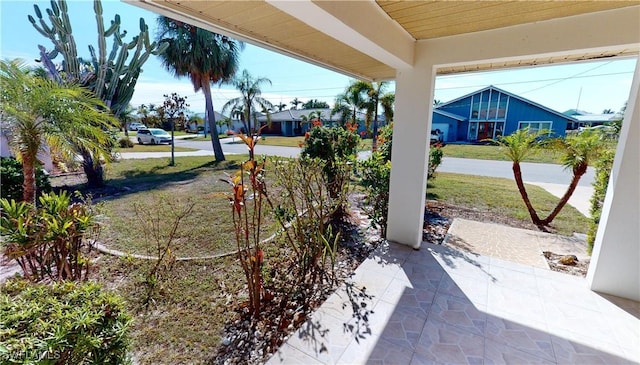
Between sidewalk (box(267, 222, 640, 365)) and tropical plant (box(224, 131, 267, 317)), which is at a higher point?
tropical plant (box(224, 131, 267, 317))

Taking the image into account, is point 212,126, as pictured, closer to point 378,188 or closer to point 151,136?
point 151,136

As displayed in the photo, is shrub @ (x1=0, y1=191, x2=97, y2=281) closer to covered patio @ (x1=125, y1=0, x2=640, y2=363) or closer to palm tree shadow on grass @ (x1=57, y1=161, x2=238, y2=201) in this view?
covered patio @ (x1=125, y1=0, x2=640, y2=363)

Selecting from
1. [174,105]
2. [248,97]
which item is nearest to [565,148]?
[174,105]

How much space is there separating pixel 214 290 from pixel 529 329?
334 centimetres

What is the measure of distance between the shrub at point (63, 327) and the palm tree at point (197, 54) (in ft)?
42.5

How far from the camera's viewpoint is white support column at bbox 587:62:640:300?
8.59 feet

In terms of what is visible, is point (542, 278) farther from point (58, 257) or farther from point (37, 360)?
point (58, 257)

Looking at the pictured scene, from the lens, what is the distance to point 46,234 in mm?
2145

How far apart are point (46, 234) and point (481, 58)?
15.4 feet

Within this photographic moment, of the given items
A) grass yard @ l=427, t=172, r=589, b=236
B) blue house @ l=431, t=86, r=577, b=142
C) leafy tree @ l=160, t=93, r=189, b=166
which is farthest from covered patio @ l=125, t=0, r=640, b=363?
blue house @ l=431, t=86, r=577, b=142

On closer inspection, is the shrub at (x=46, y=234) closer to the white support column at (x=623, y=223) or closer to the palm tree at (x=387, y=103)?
the white support column at (x=623, y=223)

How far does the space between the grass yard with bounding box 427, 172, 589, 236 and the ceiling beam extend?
195 inches

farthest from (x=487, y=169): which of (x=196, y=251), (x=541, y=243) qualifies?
(x=196, y=251)

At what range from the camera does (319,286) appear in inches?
126
